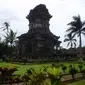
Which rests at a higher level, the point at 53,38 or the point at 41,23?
the point at 41,23

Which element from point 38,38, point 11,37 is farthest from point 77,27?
point 11,37

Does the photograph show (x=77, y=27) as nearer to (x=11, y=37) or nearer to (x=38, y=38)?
(x=38, y=38)

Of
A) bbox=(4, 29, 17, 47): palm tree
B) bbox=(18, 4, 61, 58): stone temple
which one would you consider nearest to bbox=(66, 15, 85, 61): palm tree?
bbox=(18, 4, 61, 58): stone temple

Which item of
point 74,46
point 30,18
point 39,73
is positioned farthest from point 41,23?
point 39,73

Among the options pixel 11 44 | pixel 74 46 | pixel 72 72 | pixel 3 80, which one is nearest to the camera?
pixel 3 80

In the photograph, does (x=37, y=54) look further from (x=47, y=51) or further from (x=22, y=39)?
(x=22, y=39)

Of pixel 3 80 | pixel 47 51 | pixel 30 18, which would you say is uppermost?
pixel 30 18

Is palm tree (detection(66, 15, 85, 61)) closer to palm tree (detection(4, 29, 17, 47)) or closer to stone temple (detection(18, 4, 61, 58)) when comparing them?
stone temple (detection(18, 4, 61, 58))

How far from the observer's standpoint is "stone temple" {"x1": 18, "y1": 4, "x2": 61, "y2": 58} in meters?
44.2

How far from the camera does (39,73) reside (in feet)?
26.3

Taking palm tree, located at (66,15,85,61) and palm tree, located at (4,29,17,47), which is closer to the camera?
palm tree, located at (66,15,85,61)

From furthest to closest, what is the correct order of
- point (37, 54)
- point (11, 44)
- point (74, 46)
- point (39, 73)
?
point (74, 46) < point (11, 44) < point (37, 54) < point (39, 73)

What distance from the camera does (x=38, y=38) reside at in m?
44.2

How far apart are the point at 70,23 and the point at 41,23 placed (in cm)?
768
